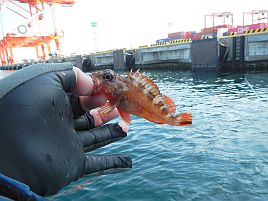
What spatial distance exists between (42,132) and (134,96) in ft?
4.59

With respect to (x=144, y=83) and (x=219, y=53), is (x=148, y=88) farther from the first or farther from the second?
(x=219, y=53)

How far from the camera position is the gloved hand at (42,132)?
270 centimetres

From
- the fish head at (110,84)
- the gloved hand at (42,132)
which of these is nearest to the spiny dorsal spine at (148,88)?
the fish head at (110,84)

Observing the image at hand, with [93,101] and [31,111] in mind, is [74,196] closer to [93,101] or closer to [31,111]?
[93,101]

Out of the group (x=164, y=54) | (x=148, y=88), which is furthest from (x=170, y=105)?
A: (x=164, y=54)

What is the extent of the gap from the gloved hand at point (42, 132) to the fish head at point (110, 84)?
4.7 inches

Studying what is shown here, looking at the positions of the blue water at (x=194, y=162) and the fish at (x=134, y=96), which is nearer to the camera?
the fish at (x=134, y=96)

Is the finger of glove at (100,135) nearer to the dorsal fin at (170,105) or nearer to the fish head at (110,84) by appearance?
the fish head at (110,84)

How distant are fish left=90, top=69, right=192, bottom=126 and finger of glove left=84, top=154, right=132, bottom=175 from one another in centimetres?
124

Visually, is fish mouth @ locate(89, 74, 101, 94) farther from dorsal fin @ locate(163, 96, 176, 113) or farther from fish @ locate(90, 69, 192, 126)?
dorsal fin @ locate(163, 96, 176, 113)

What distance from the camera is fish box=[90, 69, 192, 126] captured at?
12.1 feet

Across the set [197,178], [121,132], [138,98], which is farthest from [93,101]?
[197,178]

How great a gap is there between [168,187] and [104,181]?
1395 millimetres

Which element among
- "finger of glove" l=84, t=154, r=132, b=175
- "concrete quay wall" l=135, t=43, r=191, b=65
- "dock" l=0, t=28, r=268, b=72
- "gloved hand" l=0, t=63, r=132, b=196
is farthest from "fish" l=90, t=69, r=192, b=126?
"concrete quay wall" l=135, t=43, r=191, b=65
